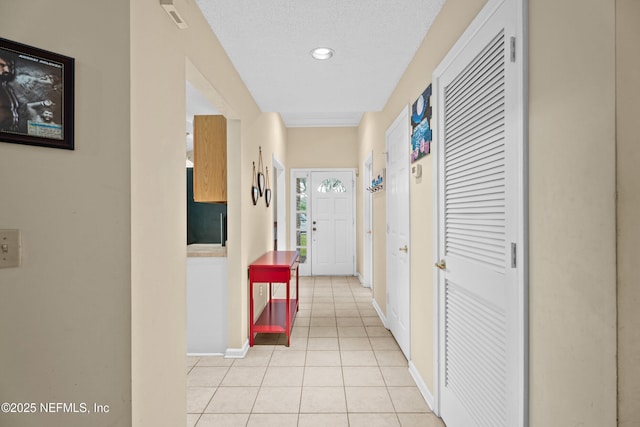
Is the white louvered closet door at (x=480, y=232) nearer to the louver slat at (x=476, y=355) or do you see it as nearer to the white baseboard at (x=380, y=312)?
the louver slat at (x=476, y=355)

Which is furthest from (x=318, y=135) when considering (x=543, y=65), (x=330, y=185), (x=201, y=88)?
(x=543, y=65)

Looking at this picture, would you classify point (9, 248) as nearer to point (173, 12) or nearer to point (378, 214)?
point (173, 12)

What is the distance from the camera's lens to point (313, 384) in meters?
2.42

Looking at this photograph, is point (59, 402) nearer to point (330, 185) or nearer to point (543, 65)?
point (543, 65)

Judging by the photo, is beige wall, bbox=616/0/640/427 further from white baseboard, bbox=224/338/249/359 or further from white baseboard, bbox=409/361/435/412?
white baseboard, bbox=224/338/249/359

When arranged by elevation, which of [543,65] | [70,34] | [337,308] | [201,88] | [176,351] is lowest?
[337,308]

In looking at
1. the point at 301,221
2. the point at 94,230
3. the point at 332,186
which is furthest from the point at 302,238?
the point at 94,230

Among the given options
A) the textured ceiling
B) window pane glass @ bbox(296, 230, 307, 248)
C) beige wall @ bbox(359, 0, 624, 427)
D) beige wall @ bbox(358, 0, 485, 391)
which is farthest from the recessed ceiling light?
window pane glass @ bbox(296, 230, 307, 248)

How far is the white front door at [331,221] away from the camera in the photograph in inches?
244

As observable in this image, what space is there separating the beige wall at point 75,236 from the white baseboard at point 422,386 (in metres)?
1.74

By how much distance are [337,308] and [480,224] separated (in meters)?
3.11

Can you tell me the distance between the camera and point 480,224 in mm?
1450

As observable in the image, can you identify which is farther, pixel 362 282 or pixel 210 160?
pixel 362 282

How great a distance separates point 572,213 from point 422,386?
1.83m
